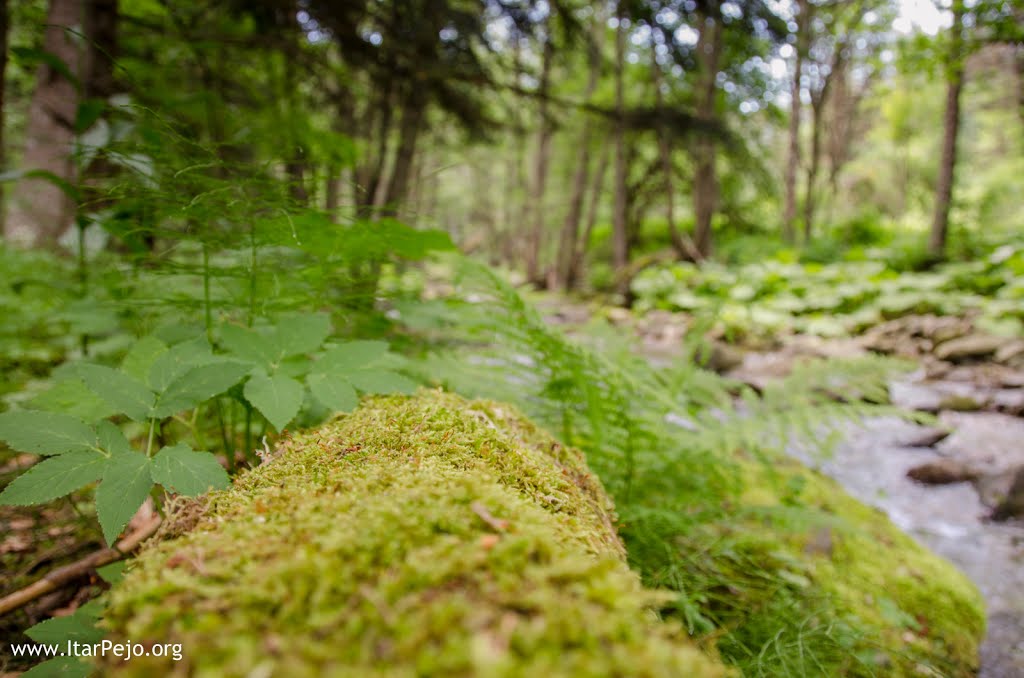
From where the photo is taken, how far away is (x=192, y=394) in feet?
3.19

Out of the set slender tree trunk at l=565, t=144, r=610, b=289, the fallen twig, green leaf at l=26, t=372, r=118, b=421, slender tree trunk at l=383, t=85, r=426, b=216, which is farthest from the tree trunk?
slender tree trunk at l=565, t=144, r=610, b=289

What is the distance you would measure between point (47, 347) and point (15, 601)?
2630 mm

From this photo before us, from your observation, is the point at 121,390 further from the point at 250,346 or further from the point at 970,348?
the point at 970,348

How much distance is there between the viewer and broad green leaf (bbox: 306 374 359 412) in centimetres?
102

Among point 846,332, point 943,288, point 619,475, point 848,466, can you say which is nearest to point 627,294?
point 846,332

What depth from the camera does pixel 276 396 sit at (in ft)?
3.26

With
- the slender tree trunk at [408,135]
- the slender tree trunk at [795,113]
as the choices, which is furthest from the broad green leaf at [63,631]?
the slender tree trunk at [795,113]

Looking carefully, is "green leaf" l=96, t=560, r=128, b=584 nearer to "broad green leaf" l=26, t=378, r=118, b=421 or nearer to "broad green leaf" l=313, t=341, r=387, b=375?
"broad green leaf" l=26, t=378, r=118, b=421

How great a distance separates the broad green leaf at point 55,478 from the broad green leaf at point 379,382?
438mm

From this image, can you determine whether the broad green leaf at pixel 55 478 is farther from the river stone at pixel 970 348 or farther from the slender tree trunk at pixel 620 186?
the slender tree trunk at pixel 620 186

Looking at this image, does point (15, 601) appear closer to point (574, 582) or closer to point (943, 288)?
point (574, 582)

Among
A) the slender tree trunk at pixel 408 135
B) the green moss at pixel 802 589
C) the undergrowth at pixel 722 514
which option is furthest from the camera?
the slender tree trunk at pixel 408 135

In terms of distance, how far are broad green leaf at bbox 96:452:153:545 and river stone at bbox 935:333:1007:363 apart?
9.23m

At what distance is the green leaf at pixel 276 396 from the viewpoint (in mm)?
955
